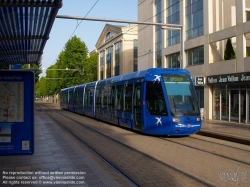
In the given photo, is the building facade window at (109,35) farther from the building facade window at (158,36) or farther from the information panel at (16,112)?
the information panel at (16,112)

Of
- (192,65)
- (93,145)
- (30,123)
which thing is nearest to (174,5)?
(192,65)

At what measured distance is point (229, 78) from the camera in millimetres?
21812

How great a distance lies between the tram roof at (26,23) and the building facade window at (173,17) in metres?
21.0

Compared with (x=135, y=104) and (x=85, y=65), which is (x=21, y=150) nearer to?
(x=135, y=104)

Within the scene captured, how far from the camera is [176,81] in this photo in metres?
14.0

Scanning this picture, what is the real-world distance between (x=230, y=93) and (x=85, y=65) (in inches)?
1576

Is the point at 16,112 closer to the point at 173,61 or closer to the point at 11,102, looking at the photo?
the point at 11,102

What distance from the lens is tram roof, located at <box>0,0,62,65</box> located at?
5270 millimetres

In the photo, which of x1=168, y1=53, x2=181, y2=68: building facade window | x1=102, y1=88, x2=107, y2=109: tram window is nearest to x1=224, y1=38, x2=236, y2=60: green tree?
x1=168, y1=53, x2=181, y2=68: building facade window

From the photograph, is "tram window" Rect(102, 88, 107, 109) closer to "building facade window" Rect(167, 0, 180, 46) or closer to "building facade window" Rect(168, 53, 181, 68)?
"building facade window" Rect(168, 53, 181, 68)

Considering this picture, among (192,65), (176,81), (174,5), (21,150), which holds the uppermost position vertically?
(174,5)

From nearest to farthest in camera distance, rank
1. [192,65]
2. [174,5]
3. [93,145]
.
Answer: [93,145], [192,65], [174,5]

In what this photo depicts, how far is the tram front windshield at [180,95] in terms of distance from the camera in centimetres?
1351

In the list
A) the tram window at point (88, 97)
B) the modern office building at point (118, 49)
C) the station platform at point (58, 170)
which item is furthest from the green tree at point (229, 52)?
the modern office building at point (118, 49)
